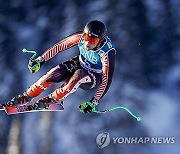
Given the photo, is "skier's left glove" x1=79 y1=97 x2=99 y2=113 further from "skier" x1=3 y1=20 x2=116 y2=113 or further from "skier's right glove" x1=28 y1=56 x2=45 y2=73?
"skier's right glove" x1=28 y1=56 x2=45 y2=73

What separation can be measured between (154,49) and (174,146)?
2.40 feet

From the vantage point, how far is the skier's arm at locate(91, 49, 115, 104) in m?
3.57

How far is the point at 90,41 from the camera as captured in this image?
3496mm

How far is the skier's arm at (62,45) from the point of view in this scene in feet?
12.1

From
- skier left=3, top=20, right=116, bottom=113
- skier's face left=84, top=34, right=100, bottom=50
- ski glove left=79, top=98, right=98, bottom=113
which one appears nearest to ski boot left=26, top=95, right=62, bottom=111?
skier left=3, top=20, right=116, bottom=113

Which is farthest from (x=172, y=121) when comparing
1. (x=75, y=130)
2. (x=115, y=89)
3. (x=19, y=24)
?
(x=19, y=24)

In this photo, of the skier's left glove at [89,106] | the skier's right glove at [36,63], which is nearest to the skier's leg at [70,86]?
the skier's left glove at [89,106]

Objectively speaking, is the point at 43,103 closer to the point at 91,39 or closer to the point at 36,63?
the point at 36,63

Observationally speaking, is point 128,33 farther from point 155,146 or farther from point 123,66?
point 155,146

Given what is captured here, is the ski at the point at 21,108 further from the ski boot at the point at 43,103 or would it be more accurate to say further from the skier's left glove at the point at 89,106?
the skier's left glove at the point at 89,106

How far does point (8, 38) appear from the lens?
3.99 m

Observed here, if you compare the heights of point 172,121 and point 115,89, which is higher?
point 115,89

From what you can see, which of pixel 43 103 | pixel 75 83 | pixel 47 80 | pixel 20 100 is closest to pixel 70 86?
pixel 75 83

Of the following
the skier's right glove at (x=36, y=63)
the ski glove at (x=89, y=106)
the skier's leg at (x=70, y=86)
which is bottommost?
the ski glove at (x=89, y=106)
